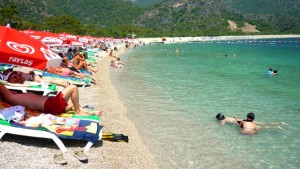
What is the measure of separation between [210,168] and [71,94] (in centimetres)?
326

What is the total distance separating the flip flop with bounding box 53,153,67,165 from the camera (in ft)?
17.3

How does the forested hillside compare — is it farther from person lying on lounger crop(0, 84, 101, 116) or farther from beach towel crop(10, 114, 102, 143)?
beach towel crop(10, 114, 102, 143)

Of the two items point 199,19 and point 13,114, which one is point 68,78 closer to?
point 13,114

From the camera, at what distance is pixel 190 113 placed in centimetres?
1039

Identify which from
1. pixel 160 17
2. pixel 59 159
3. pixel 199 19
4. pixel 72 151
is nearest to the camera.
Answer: pixel 59 159

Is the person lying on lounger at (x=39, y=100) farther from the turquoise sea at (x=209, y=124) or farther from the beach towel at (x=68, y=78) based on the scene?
the beach towel at (x=68, y=78)

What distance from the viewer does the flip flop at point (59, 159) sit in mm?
5264

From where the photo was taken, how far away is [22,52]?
4.95 meters

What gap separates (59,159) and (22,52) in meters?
1.91

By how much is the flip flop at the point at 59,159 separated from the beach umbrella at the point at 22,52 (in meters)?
1.57

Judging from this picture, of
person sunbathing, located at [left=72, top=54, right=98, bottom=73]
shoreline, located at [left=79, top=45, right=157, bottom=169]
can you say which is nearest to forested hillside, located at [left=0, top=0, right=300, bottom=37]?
person sunbathing, located at [left=72, top=54, right=98, bottom=73]

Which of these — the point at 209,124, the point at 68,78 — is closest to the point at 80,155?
the point at 209,124

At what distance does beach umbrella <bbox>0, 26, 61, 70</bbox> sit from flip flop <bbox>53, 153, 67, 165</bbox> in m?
1.57

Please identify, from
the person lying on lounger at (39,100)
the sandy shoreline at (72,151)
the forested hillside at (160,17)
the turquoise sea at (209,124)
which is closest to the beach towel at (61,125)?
the person lying on lounger at (39,100)
